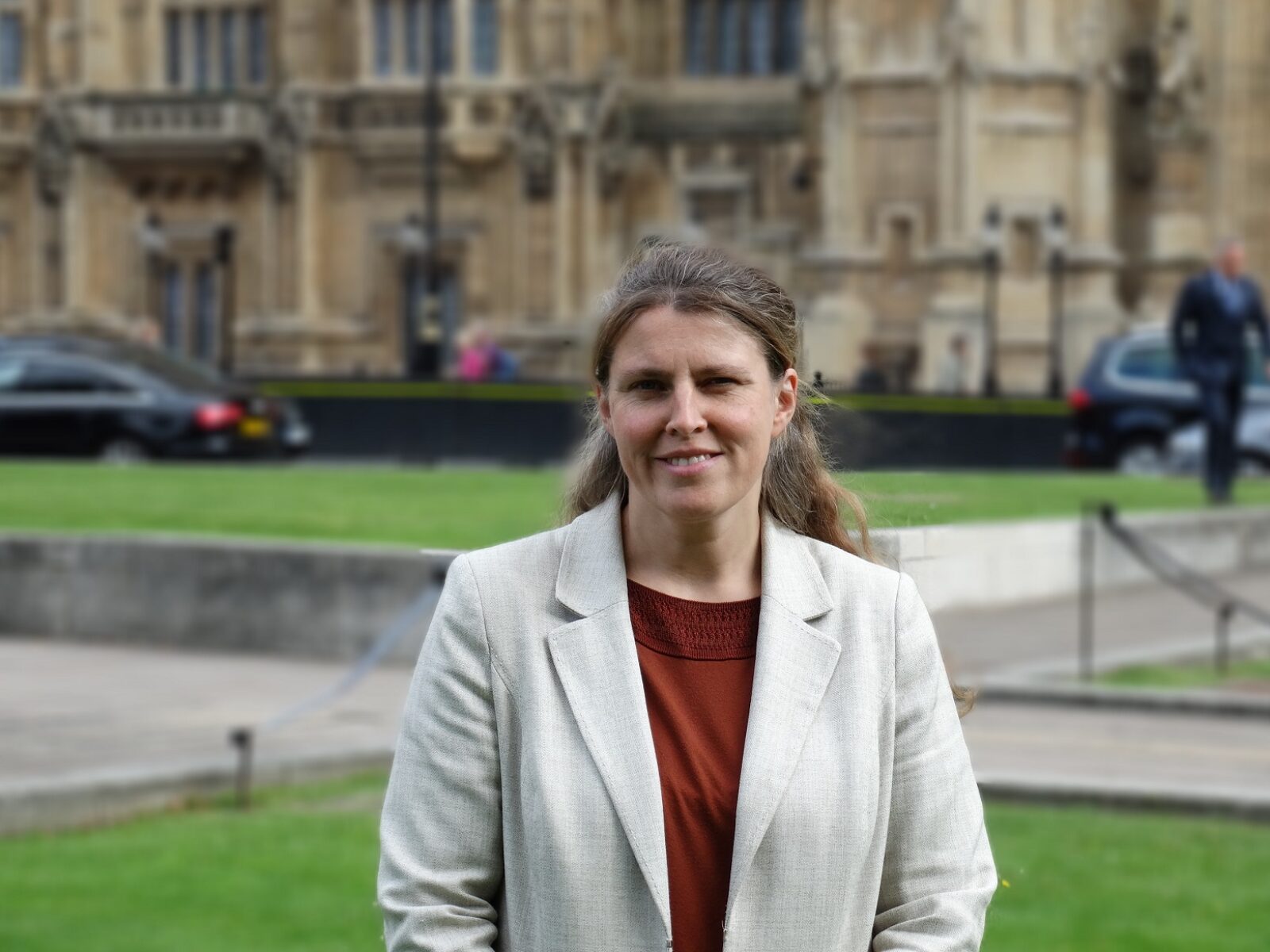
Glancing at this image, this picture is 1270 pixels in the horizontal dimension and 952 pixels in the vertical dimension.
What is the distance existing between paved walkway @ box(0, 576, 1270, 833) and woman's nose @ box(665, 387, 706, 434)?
Result: 14.9 ft

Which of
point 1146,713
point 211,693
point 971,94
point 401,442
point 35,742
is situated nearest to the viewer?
point 35,742

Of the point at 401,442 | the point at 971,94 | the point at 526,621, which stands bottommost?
the point at 401,442

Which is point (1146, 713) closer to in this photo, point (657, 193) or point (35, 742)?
point (35, 742)

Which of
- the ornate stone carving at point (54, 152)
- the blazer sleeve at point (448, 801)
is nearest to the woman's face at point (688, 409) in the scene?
the blazer sleeve at point (448, 801)

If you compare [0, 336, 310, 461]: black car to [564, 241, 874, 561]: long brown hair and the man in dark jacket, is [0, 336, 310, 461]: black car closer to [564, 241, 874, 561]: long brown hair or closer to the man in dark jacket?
the man in dark jacket

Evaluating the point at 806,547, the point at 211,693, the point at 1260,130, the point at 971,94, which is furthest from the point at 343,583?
the point at 1260,130

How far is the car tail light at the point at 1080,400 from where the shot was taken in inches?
1014

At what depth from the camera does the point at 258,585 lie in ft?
46.9

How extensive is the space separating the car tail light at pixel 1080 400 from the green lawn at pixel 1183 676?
12535 mm

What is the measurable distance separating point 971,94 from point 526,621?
1401 inches

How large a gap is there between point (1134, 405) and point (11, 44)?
30213 millimetres

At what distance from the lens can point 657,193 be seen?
44.7 m

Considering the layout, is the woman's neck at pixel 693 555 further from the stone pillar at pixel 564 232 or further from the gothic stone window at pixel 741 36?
the gothic stone window at pixel 741 36

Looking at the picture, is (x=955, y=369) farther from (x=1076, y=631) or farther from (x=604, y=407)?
(x=604, y=407)
